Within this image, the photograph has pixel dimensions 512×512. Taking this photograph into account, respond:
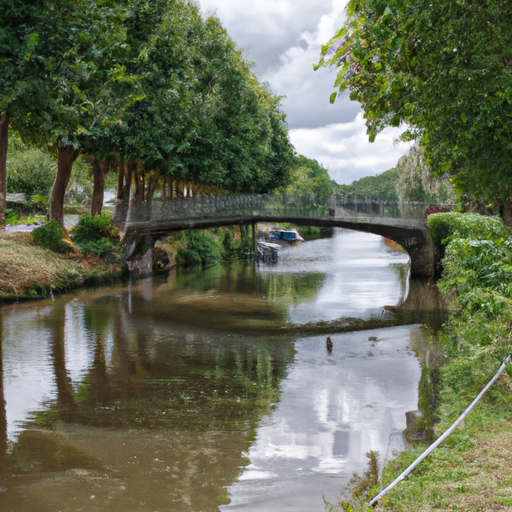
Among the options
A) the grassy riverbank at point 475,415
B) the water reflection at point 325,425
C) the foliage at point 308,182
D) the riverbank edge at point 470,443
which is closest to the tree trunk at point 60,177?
the water reflection at point 325,425

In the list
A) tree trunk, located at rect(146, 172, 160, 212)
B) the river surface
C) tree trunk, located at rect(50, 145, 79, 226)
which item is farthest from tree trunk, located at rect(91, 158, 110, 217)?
the river surface

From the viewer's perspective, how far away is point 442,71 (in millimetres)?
9133

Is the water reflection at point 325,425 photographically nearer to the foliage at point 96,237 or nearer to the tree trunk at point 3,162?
the tree trunk at point 3,162

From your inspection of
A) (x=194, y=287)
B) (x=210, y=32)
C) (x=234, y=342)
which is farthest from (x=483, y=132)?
(x=210, y=32)

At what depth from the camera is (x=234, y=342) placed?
16.5m

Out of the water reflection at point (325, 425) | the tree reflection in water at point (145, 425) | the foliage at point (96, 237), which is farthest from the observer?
the foliage at point (96, 237)

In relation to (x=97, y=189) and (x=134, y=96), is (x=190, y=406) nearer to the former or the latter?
Result: (x=134, y=96)

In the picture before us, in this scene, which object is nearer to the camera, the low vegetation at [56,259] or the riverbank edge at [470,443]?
the riverbank edge at [470,443]

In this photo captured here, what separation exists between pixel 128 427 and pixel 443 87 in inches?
259

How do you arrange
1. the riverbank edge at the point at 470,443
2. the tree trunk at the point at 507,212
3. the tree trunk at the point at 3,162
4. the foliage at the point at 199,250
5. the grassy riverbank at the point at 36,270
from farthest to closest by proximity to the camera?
the foliage at the point at 199,250 → the grassy riverbank at the point at 36,270 → the tree trunk at the point at 3,162 → the tree trunk at the point at 507,212 → the riverbank edge at the point at 470,443

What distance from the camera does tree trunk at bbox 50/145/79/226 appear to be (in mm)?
28453

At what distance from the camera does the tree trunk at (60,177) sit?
2845 centimetres

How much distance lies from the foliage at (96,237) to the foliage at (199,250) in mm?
11102

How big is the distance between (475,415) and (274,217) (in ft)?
89.4
